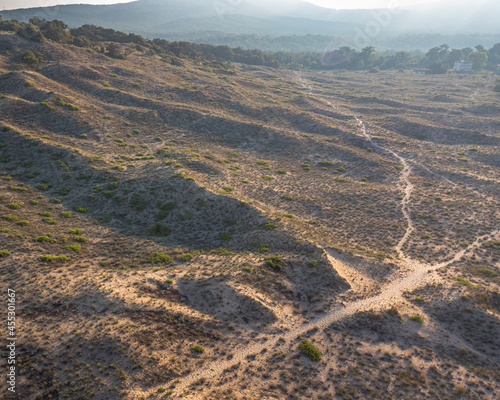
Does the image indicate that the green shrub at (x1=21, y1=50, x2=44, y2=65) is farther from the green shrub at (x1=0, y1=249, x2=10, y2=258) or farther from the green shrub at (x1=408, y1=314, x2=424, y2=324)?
the green shrub at (x1=408, y1=314, x2=424, y2=324)

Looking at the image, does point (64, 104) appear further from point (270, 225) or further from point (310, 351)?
point (310, 351)

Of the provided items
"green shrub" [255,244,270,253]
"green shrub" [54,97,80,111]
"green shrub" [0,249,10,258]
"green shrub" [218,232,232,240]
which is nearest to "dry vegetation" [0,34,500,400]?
"green shrub" [255,244,270,253]

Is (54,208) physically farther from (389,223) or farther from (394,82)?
(394,82)

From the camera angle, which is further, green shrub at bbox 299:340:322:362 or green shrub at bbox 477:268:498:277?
green shrub at bbox 477:268:498:277

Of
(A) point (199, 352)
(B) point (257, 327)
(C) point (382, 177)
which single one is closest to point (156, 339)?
(A) point (199, 352)

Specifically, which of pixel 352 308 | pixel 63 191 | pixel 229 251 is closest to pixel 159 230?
pixel 229 251

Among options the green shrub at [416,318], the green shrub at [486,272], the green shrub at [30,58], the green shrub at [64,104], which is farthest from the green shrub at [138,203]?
the green shrub at [30,58]

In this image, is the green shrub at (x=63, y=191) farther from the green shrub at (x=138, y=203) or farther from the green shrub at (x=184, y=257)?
the green shrub at (x=184, y=257)
